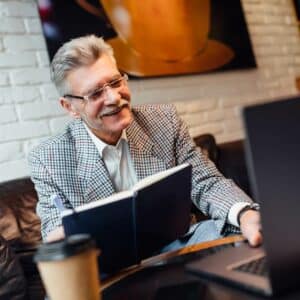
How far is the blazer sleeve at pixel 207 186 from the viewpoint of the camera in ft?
4.12

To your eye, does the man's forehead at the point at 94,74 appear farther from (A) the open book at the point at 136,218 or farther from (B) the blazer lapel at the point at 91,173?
(A) the open book at the point at 136,218

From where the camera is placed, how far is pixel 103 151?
4.71ft

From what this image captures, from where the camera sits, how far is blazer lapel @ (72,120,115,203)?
134 centimetres

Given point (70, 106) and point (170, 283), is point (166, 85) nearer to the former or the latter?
point (70, 106)

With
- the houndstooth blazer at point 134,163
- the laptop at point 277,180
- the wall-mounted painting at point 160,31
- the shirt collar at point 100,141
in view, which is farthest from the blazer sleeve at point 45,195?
the wall-mounted painting at point 160,31

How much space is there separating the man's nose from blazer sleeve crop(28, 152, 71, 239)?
0.26 m

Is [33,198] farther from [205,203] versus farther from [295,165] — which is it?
[295,165]

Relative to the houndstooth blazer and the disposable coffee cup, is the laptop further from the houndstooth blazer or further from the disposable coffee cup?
the houndstooth blazer

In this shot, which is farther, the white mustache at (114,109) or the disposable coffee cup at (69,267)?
the white mustache at (114,109)

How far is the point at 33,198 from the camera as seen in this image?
1.81m

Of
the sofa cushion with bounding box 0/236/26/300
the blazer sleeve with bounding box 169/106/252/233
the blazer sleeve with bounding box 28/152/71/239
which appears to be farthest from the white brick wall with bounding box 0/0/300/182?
the blazer sleeve with bounding box 28/152/71/239

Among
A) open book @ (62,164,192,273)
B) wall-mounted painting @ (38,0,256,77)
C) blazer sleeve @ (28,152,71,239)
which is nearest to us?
open book @ (62,164,192,273)

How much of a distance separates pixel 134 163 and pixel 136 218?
462 millimetres

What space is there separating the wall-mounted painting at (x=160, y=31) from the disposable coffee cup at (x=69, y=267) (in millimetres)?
1478
